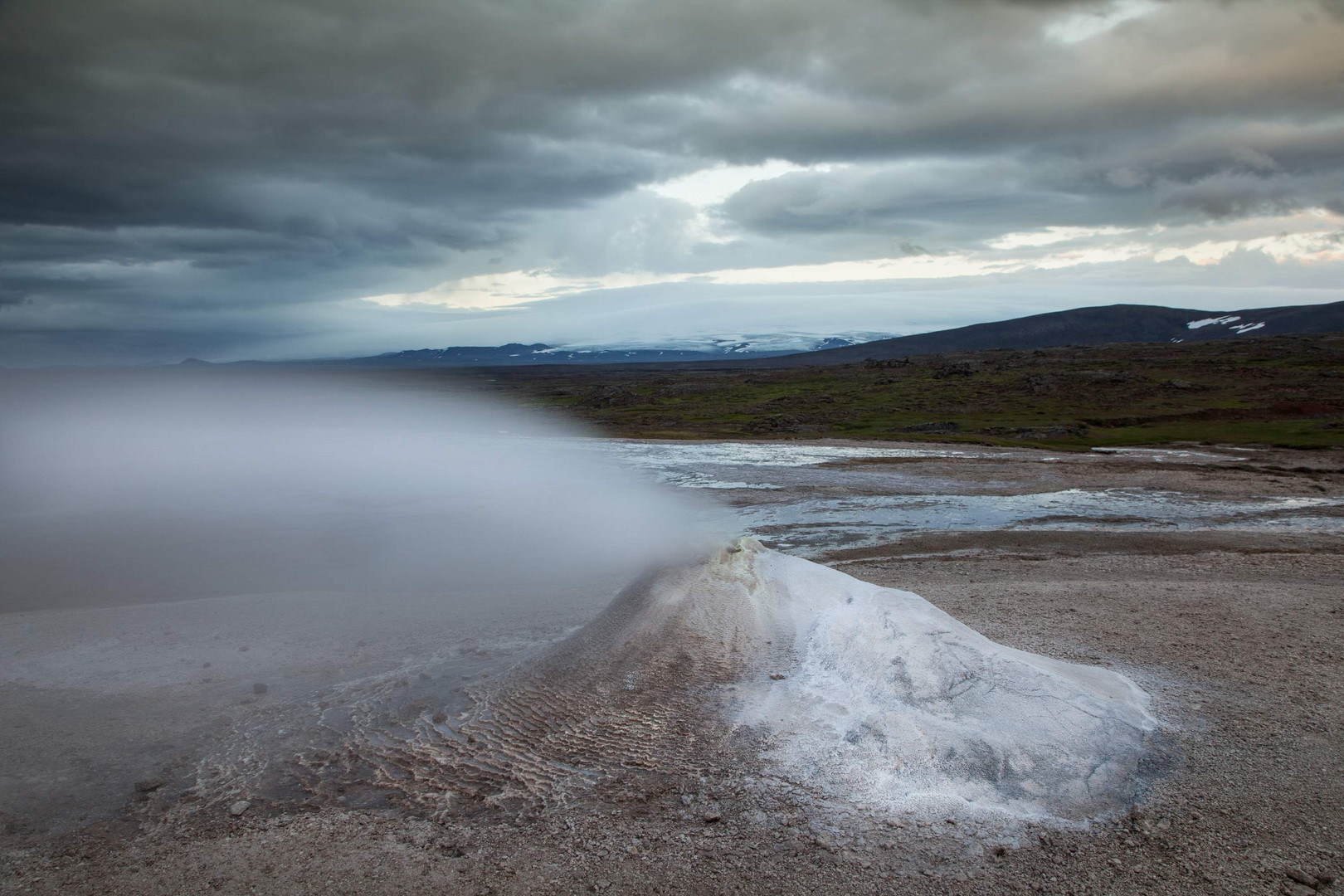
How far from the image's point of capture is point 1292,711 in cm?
753

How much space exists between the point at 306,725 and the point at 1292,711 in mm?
9402

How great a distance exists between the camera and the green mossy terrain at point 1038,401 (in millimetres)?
42812

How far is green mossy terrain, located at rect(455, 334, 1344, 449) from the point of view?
140 feet

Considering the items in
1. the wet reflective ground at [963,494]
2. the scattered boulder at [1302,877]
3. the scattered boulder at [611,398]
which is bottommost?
the wet reflective ground at [963,494]

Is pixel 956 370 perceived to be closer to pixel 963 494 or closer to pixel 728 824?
pixel 963 494

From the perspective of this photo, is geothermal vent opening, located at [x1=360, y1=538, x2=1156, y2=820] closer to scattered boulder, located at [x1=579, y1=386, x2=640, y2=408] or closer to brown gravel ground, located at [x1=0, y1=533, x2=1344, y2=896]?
brown gravel ground, located at [x1=0, y1=533, x2=1344, y2=896]

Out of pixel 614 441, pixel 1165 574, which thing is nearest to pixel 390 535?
pixel 1165 574

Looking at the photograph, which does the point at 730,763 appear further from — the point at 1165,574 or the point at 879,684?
the point at 1165,574

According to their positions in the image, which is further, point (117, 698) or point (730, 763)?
point (117, 698)

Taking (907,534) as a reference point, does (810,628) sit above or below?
above

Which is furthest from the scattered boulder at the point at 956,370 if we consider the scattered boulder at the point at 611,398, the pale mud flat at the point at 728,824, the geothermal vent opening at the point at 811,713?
the geothermal vent opening at the point at 811,713

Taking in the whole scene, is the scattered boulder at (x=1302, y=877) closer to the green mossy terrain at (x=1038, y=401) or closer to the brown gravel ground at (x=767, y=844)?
the brown gravel ground at (x=767, y=844)

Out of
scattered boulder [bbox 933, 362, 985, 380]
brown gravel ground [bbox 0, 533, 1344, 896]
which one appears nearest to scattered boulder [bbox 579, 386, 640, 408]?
scattered boulder [bbox 933, 362, 985, 380]

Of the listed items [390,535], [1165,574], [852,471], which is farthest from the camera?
[852,471]
